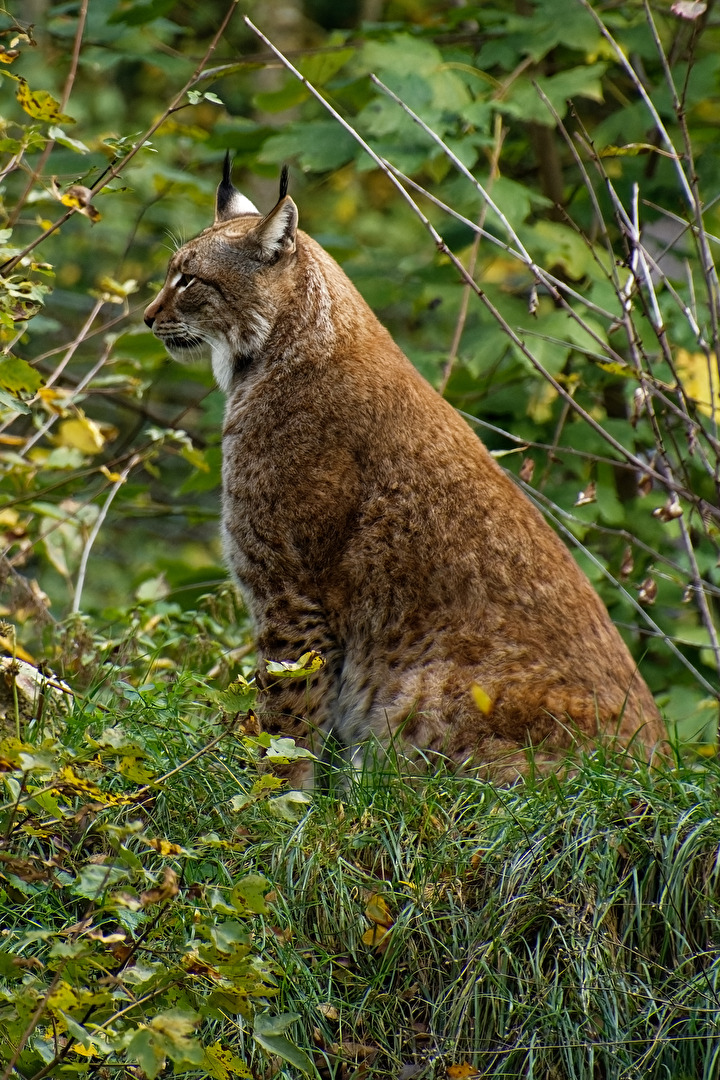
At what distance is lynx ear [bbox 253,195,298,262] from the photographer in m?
4.03

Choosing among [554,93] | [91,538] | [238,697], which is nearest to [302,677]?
[238,697]

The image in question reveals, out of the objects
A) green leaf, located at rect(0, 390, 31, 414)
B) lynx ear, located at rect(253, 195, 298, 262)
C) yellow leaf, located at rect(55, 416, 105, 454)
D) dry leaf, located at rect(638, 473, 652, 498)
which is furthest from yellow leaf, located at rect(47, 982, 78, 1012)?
lynx ear, located at rect(253, 195, 298, 262)

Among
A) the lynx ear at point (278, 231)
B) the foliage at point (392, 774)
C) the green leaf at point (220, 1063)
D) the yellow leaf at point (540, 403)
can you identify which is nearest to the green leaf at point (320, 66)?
the foliage at point (392, 774)

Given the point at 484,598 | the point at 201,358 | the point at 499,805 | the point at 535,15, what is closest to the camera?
the point at 499,805

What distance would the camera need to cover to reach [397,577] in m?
3.71

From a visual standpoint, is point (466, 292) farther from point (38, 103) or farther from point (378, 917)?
point (378, 917)

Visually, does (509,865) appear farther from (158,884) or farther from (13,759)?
(13,759)

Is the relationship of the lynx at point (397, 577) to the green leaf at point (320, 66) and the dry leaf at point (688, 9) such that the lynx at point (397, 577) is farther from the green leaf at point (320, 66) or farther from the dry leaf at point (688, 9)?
the green leaf at point (320, 66)

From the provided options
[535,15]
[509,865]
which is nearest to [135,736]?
[509,865]

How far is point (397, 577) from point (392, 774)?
0.68m

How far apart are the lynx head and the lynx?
0.07 meters

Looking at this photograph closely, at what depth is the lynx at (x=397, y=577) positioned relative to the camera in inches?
141

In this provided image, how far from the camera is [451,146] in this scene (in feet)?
16.8

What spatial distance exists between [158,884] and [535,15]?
15.0 feet
